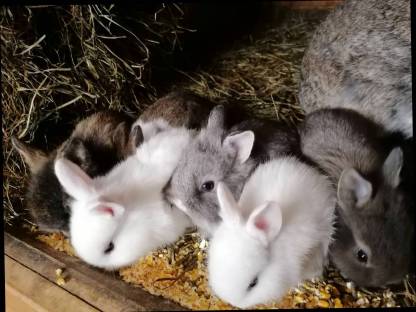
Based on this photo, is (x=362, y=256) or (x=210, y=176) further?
(x=210, y=176)

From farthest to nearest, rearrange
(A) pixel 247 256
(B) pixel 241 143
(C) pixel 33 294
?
(C) pixel 33 294 → (B) pixel 241 143 → (A) pixel 247 256

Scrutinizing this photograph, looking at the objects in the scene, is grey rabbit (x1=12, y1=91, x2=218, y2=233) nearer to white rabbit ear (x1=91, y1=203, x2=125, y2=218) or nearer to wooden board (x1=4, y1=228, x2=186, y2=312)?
wooden board (x1=4, y1=228, x2=186, y2=312)

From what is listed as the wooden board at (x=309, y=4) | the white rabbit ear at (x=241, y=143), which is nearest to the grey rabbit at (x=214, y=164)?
the white rabbit ear at (x=241, y=143)

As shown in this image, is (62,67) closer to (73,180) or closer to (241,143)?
(73,180)

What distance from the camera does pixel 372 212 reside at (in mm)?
1427

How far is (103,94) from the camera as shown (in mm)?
2088

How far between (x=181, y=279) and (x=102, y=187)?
1.14 ft

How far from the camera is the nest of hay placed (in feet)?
5.04

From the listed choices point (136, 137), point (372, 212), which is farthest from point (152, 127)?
point (372, 212)

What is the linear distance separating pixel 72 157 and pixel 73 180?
26 centimetres

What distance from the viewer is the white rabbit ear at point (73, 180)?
1533mm

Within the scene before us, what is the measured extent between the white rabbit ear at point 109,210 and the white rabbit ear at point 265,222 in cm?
36

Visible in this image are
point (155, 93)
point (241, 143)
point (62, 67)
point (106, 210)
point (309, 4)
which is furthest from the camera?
point (309, 4)

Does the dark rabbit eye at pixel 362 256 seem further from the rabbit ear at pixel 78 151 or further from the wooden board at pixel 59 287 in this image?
the rabbit ear at pixel 78 151
